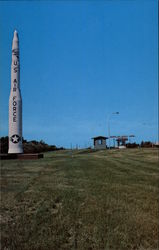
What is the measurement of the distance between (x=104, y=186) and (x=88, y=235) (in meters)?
4.76

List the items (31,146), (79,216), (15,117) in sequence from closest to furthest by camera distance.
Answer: (79,216) < (15,117) < (31,146)

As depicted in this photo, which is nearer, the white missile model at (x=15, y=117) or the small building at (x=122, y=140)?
the white missile model at (x=15, y=117)

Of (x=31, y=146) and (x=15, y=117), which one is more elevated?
(x=15, y=117)

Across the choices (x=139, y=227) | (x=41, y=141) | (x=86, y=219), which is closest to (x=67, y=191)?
(x=86, y=219)

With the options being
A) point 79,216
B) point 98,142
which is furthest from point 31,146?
point 79,216

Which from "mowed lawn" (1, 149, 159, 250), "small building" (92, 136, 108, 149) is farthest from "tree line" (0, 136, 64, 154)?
"mowed lawn" (1, 149, 159, 250)

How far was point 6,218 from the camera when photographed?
6809 mm

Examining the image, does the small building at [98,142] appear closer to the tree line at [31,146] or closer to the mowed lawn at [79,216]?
the tree line at [31,146]

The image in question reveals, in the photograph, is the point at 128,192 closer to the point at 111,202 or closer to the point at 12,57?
the point at 111,202

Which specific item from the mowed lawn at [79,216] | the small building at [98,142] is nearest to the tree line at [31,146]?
the small building at [98,142]

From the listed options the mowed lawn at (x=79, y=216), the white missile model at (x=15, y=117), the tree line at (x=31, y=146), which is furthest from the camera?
the tree line at (x=31, y=146)

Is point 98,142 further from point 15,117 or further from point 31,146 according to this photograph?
point 15,117

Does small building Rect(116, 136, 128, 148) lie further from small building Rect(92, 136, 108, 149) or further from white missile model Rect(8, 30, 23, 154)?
white missile model Rect(8, 30, 23, 154)

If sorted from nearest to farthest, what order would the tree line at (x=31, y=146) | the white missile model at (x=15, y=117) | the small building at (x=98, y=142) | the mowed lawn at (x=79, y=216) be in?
the mowed lawn at (x=79, y=216)
the white missile model at (x=15, y=117)
the tree line at (x=31, y=146)
the small building at (x=98, y=142)
